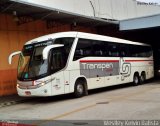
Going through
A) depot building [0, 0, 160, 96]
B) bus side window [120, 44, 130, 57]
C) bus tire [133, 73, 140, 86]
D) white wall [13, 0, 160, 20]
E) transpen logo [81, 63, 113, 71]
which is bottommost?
bus tire [133, 73, 140, 86]

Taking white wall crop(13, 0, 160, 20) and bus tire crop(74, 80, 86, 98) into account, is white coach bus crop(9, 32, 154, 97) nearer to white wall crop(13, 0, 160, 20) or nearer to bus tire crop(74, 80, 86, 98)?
bus tire crop(74, 80, 86, 98)

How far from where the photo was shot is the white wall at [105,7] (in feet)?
90.4

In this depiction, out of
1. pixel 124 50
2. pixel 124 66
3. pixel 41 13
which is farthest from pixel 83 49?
pixel 124 50

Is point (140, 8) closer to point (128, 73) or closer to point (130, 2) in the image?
point (130, 2)

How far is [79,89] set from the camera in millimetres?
19266

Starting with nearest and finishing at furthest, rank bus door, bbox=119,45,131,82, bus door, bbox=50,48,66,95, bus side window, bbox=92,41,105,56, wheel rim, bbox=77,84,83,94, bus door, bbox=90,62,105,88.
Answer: bus door, bbox=50,48,66,95 → wheel rim, bbox=77,84,83,94 → bus door, bbox=90,62,105,88 → bus side window, bbox=92,41,105,56 → bus door, bbox=119,45,131,82

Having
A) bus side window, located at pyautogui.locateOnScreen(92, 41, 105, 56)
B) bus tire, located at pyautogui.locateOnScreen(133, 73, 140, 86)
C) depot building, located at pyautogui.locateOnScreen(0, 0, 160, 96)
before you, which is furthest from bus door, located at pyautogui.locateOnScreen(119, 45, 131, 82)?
depot building, located at pyautogui.locateOnScreen(0, 0, 160, 96)

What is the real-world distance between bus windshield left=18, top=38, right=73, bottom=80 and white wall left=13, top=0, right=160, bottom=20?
6.85m

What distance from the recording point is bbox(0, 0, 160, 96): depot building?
2173 centimetres

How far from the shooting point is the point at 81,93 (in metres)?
19.4

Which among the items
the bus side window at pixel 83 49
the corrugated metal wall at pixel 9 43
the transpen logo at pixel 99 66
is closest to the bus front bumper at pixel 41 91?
the bus side window at pixel 83 49

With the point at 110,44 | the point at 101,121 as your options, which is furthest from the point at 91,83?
the point at 101,121

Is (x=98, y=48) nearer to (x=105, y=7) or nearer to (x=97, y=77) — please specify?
(x=97, y=77)

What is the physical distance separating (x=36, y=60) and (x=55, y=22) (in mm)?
8818
